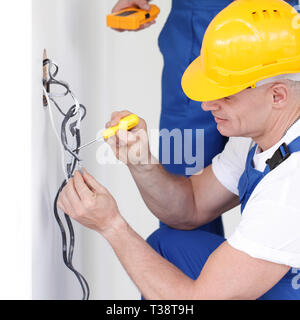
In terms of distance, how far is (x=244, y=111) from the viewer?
4.55 feet

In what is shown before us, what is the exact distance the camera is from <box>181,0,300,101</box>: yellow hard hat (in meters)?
1.28

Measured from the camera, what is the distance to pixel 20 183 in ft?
3.78

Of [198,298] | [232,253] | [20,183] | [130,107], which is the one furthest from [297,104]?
[130,107]

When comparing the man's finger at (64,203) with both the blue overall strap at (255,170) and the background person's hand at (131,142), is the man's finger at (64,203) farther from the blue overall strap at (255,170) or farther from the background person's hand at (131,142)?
the blue overall strap at (255,170)

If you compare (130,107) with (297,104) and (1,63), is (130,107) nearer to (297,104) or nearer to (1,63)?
(297,104)

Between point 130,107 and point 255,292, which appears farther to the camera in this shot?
point 130,107

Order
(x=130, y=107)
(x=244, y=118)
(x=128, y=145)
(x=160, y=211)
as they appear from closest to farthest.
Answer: (x=244, y=118)
(x=128, y=145)
(x=160, y=211)
(x=130, y=107)

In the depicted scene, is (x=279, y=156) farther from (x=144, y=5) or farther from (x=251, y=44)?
(x=144, y=5)

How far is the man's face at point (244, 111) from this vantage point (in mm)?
1361

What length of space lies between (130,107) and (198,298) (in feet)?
4.44

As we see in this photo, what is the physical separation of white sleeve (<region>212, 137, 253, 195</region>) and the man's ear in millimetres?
337

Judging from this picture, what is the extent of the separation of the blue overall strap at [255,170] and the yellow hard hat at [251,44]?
0.16m

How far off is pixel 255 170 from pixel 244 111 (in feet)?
0.54

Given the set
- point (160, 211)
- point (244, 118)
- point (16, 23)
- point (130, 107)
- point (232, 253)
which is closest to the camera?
point (16, 23)
